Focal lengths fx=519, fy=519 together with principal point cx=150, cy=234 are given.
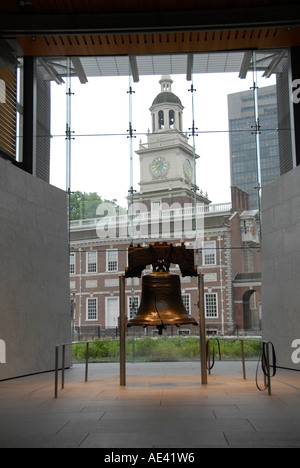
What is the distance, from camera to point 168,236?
12.0 meters

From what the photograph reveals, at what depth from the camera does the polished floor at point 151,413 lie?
4031 millimetres

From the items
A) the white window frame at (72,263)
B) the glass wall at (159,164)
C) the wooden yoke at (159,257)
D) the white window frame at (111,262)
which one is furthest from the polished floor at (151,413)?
the white window frame at (111,262)

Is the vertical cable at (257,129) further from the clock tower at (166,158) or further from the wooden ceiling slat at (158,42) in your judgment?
the wooden ceiling slat at (158,42)

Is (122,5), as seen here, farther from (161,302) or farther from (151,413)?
(151,413)

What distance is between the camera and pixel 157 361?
37.9ft

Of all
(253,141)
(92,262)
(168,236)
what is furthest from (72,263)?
Result: (253,141)

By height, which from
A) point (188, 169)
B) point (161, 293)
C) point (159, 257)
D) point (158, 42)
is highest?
point (158, 42)

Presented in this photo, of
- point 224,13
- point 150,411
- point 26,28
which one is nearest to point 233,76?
point 224,13

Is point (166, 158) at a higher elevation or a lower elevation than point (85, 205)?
higher

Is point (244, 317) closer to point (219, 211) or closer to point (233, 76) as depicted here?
point (219, 211)

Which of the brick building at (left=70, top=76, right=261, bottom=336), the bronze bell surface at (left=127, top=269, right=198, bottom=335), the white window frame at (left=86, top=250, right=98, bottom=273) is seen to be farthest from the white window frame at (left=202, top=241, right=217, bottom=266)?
the bronze bell surface at (left=127, top=269, right=198, bottom=335)

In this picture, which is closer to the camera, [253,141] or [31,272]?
[31,272]

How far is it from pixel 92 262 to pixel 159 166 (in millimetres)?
2694

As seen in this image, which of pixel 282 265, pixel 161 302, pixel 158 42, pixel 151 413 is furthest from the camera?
pixel 282 265
